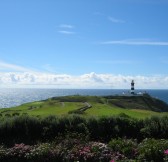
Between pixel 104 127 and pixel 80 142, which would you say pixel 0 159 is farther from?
pixel 104 127

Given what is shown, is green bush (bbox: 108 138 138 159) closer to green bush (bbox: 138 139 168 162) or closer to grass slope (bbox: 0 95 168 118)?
green bush (bbox: 138 139 168 162)

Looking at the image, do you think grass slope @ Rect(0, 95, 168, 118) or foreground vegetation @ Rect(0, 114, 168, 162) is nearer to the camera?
foreground vegetation @ Rect(0, 114, 168, 162)

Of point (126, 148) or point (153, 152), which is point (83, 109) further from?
point (153, 152)

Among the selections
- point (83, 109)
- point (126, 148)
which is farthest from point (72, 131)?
point (83, 109)

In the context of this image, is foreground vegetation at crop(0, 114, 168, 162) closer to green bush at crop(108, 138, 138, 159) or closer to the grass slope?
green bush at crop(108, 138, 138, 159)

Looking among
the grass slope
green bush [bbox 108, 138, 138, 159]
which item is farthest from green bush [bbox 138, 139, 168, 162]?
the grass slope

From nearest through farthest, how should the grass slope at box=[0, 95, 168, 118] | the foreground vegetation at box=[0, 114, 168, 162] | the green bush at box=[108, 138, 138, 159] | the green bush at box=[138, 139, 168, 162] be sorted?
the green bush at box=[138, 139, 168, 162], the green bush at box=[108, 138, 138, 159], the foreground vegetation at box=[0, 114, 168, 162], the grass slope at box=[0, 95, 168, 118]

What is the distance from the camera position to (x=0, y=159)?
16.3 m

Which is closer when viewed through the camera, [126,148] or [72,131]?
[126,148]

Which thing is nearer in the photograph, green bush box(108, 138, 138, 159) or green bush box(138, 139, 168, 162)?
green bush box(138, 139, 168, 162)

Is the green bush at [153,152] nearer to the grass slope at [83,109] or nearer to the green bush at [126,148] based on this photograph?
the green bush at [126,148]

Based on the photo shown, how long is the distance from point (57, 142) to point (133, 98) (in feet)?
256

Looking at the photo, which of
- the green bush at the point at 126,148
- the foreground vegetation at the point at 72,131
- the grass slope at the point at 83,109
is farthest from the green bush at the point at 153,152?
the grass slope at the point at 83,109

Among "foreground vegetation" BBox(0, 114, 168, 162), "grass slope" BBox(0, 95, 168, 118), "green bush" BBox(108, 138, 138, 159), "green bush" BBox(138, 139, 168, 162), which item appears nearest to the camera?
"green bush" BBox(138, 139, 168, 162)
